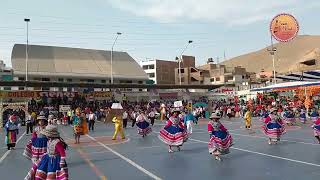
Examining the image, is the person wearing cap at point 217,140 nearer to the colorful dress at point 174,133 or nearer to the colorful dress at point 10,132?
the colorful dress at point 174,133

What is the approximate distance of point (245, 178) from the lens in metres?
10.8

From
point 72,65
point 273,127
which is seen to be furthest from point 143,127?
point 72,65

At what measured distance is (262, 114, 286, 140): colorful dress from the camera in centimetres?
1923

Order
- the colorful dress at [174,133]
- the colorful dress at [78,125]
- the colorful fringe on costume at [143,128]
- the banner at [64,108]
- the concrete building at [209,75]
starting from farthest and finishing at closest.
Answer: the concrete building at [209,75] → the banner at [64,108] → the colorful fringe on costume at [143,128] → the colorful dress at [78,125] → the colorful dress at [174,133]

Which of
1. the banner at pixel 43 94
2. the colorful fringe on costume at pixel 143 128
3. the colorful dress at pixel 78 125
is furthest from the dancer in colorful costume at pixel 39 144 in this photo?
the banner at pixel 43 94

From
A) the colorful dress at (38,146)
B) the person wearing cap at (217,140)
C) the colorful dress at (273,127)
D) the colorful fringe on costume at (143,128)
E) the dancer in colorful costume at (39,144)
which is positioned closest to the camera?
the dancer in colorful costume at (39,144)

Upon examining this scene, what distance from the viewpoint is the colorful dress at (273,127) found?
1923 cm

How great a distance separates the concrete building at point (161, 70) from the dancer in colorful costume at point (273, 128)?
295 ft

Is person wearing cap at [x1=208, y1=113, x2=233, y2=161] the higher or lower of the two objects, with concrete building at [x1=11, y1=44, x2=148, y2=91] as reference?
lower

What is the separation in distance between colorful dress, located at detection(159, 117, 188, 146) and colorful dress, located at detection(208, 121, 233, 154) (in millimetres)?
3093

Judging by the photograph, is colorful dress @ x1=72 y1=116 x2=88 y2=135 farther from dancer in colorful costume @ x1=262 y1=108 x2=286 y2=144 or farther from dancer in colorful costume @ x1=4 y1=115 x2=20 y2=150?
dancer in colorful costume @ x1=262 y1=108 x2=286 y2=144

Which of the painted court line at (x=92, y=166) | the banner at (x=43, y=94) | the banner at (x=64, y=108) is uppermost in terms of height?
the banner at (x=43, y=94)

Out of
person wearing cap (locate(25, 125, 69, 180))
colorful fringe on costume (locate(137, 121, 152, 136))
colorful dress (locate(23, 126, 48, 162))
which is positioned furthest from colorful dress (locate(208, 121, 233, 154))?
colorful fringe on costume (locate(137, 121, 152, 136))

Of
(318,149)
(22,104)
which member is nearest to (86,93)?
(22,104)
